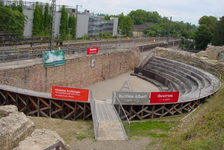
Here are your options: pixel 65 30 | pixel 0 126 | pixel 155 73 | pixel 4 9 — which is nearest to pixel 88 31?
pixel 65 30

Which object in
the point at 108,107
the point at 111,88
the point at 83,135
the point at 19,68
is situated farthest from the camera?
the point at 111,88

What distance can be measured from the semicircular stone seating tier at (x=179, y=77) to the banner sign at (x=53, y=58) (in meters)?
11.8

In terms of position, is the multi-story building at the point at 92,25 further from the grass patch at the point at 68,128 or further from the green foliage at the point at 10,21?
the grass patch at the point at 68,128

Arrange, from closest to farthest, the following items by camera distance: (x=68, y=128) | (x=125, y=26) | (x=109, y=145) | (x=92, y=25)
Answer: (x=109, y=145) < (x=68, y=128) < (x=92, y=25) < (x=125, y=26)

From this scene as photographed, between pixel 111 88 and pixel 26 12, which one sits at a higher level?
pixel 26 12

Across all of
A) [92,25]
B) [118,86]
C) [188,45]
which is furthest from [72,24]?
[118,86]

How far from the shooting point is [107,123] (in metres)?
14.6

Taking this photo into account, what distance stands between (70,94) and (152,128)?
17.8 ft

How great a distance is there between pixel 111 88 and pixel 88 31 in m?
50.0

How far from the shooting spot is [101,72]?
111 ft

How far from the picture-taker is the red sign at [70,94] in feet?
55.2

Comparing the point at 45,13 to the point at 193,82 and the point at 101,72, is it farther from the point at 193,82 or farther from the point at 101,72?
the point at 193,82

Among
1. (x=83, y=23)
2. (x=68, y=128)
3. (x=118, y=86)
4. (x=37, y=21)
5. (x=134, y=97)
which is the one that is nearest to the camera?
(x=68, y=128)

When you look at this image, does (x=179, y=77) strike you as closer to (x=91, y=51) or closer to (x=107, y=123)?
(x=91, y=51)
